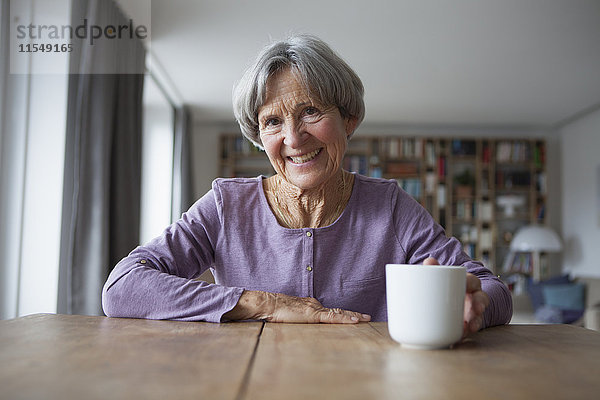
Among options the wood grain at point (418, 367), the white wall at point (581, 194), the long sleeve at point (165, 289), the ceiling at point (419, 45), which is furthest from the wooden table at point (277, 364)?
the white wall at point (581, 194)

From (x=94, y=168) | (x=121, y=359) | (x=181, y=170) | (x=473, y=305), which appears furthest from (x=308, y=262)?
(x=181, y=170)

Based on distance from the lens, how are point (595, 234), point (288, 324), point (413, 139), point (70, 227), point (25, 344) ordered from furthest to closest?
point (413, 139) < point (595, 234) < point (70, 227) < point (288, 324) < point (25, 344)

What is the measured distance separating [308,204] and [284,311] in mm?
439

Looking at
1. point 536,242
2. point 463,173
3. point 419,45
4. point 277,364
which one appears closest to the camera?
point 277,364

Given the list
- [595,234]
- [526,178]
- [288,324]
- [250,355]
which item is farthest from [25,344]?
[526,178]

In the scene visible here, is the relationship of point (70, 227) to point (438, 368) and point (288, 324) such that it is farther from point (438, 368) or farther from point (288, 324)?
point (438, 368)

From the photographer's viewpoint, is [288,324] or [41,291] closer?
[288,324]

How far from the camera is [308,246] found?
1.30 metres

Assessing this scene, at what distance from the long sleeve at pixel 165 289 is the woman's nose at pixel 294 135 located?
320 mm

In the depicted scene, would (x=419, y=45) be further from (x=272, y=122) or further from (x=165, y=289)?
(x=165, y=289)

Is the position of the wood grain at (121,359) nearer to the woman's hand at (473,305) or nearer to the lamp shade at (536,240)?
the woman's hand at (473,305)

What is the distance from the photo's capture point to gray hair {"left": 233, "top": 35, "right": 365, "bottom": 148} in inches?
50.8

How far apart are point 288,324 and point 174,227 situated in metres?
0.48

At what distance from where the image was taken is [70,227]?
333 centimetres
